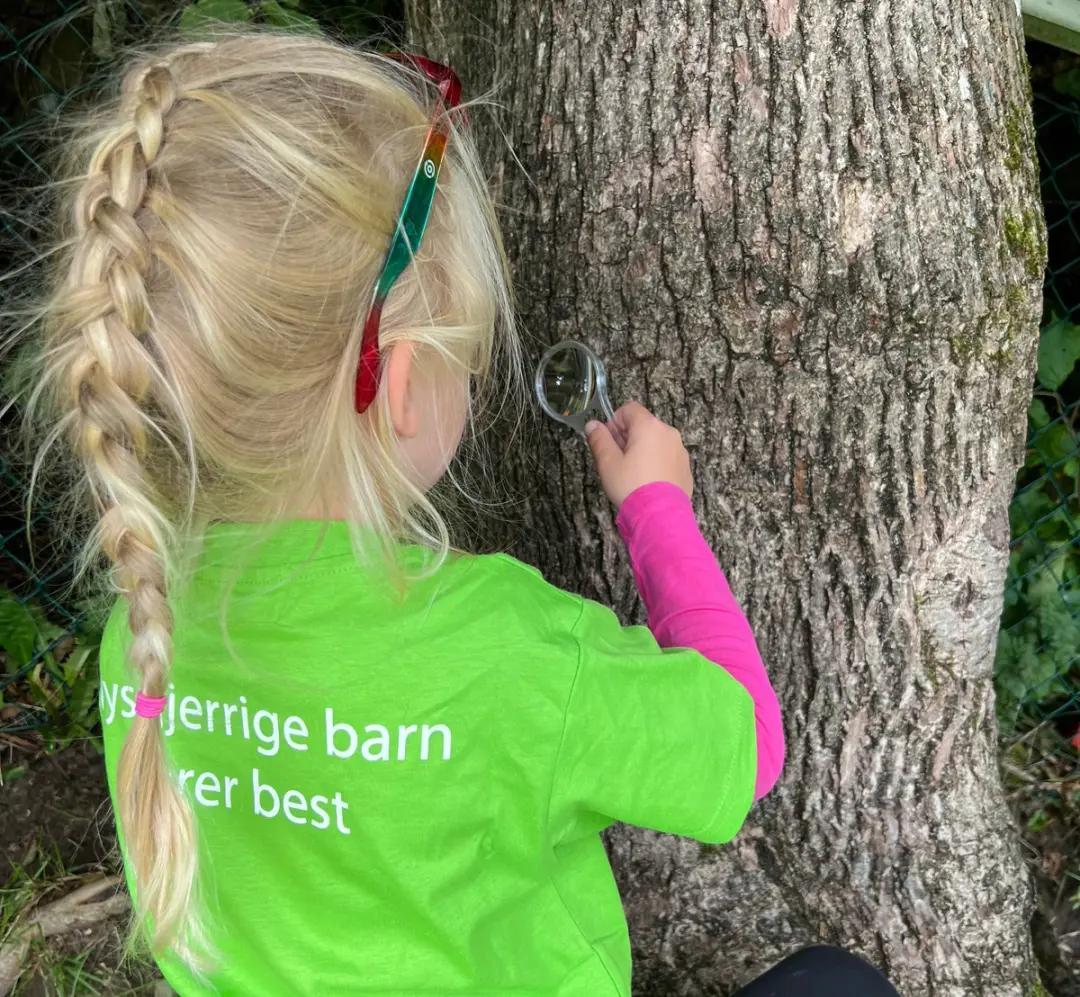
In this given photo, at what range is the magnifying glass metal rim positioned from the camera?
1.65m

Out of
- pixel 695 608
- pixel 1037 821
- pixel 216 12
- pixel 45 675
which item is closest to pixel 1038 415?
pixel 1037 821

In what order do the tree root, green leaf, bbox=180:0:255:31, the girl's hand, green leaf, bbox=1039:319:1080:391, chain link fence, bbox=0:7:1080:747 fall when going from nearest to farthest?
the girl's hand → green leaf, bbox=180:0:255:31 → the tree root → chain link fence, bbox=0:7:1080:747 → green leaf, bbox=1039:319:1080:391

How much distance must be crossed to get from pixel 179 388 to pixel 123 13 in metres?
1.77

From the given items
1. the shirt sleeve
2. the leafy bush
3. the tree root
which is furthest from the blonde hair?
the leafy bush

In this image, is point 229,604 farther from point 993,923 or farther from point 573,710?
point 993,923

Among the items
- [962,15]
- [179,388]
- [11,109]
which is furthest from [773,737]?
[11,109]

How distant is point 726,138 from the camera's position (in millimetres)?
1552

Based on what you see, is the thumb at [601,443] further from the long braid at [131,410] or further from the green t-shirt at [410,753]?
the long braid at [131,410]

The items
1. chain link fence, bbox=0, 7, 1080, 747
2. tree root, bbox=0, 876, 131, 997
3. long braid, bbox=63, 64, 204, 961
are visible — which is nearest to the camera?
long braid, bbox=63, 64, 204, 961

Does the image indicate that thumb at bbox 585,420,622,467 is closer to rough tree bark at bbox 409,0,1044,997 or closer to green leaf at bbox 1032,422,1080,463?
rough tree bark at bbox 409,0,1044,997

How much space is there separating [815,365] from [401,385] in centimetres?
70

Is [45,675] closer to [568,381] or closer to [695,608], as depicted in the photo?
[568,381]

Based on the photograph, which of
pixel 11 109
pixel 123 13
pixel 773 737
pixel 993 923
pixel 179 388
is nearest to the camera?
pixel 179 388

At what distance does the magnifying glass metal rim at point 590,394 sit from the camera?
1.65m
